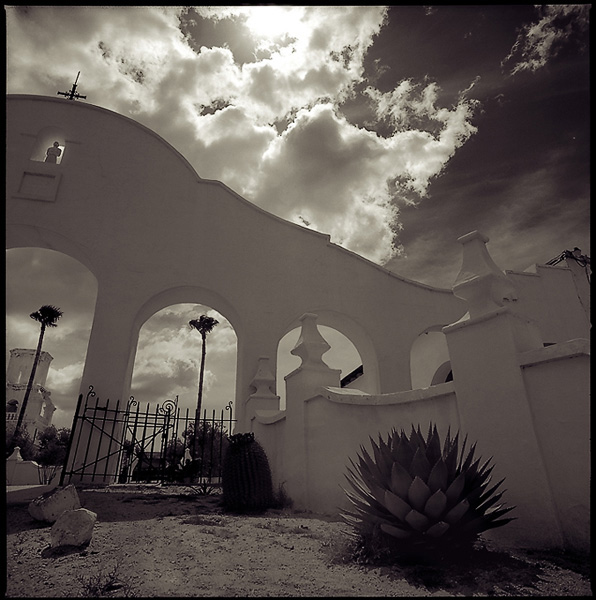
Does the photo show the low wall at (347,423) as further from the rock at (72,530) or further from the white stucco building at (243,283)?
the rock at (72,530)

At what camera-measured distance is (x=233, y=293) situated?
10.8 metres

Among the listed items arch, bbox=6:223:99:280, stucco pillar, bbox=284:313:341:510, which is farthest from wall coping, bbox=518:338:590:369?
arch, bbox=6:223:99:280

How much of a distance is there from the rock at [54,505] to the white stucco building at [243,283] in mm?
2975

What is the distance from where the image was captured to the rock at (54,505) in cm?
441

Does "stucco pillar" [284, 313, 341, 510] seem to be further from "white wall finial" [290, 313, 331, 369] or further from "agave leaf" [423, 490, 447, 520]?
"agave leaf" [423, 490, 447, 520]

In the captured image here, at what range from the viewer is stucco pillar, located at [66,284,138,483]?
858 cm

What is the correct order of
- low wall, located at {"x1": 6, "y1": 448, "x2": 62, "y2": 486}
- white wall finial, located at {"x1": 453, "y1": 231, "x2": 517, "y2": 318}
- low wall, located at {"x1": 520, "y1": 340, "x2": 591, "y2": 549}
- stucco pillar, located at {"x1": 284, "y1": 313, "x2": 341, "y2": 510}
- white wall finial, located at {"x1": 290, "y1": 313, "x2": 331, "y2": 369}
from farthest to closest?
1. low wall, located at {"x1": 6, "y1": 448, "x2": 62, "y2": 486}
2. white wall finial, located at {"x1": 290, "y1": 313, "x2": 331, "y2": 369}
3. stucco pillar, located at {"x1": 284, "y1": 313, "x2": 341, "y2": 510}
4. white wall finial, located at {"x1": 453, "y1": 231, "x2": 517, "y2": 318}
5. low wall, located at {"x1": 520, "y1": 340, "x2": 591, "y2": 549}

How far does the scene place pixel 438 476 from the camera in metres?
2.88

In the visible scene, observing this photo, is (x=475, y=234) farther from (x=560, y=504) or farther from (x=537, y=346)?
(x=560, y=504)

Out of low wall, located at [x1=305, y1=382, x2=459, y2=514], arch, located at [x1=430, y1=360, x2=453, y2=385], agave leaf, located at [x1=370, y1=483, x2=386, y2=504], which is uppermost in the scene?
arch, located at [x1=430, y1=360, x2=453, y2=385]

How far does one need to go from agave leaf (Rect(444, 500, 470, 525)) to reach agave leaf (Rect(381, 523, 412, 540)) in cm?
31

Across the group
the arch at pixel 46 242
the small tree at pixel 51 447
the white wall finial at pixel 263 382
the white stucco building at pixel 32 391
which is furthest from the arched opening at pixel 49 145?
the white stucco building at pixel 32 391

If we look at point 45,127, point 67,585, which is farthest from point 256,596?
point 45,127

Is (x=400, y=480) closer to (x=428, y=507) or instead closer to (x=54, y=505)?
(x=428, y=507)
